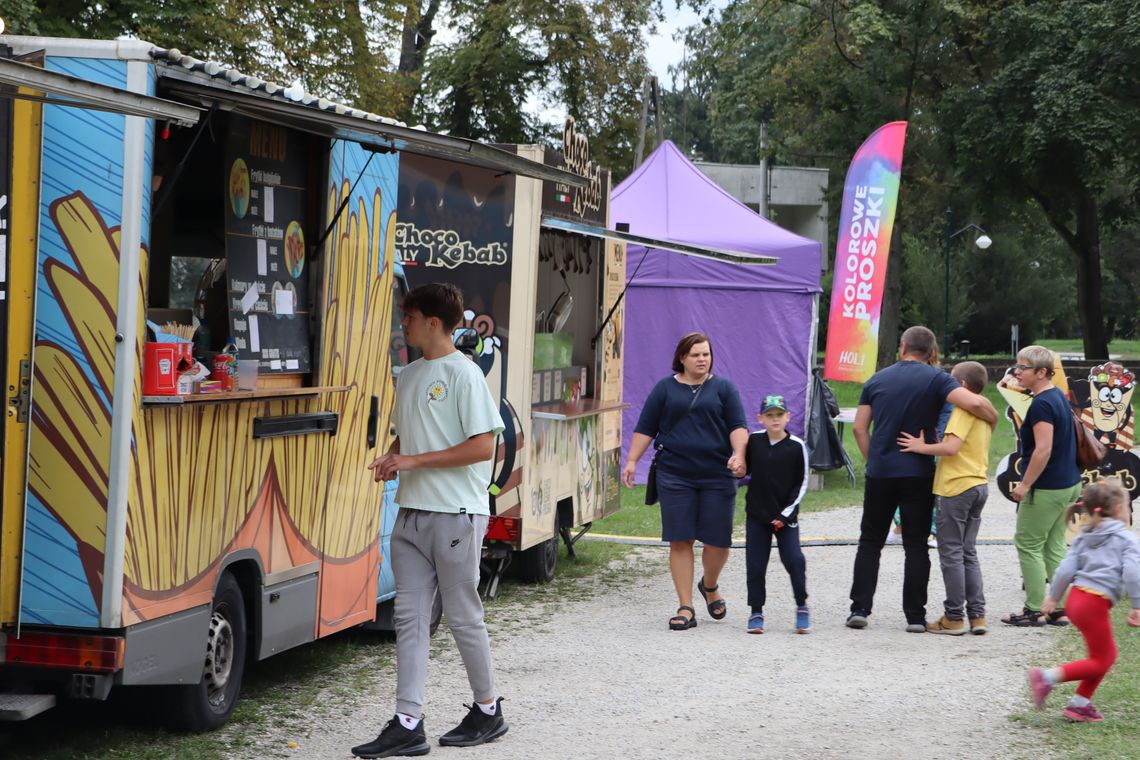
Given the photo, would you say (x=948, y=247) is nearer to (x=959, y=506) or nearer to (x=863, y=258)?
(x=863, y=258)

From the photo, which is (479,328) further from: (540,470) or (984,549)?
(984,549)

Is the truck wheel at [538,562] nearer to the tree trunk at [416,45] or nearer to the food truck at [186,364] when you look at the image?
the food truck at [186,364]

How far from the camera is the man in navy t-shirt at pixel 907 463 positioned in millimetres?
8836

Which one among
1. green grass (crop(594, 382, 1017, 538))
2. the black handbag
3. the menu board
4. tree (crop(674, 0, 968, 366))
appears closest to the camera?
the menu board

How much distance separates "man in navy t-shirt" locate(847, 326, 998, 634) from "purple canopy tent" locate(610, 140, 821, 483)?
25.7 feet

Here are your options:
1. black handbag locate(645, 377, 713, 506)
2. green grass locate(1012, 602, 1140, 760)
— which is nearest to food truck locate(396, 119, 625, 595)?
black handbag locate(645, 377, 713, 506)

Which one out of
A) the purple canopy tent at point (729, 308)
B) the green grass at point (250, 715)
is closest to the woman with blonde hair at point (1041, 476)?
the green grass at point (250, 715)

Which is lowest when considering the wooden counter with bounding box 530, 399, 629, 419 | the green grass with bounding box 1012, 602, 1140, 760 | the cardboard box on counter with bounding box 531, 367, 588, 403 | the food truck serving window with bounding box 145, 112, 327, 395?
the green grass with bounding box 1012, 602, 1140, 760

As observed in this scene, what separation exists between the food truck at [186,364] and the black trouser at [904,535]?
266 centimetres

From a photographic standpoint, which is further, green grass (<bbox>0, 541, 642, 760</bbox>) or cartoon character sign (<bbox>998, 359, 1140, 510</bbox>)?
cartoon character sign (<bbox>998, 359, 1140, 510</bbox>)

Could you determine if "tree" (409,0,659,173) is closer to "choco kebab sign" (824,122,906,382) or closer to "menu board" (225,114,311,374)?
"choco kebab sign" (824,122,906,382)

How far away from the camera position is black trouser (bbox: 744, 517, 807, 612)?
8859 millimetres

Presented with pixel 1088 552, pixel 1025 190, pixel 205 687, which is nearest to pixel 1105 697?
pixel 1088 552

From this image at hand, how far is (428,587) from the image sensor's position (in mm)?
5770
